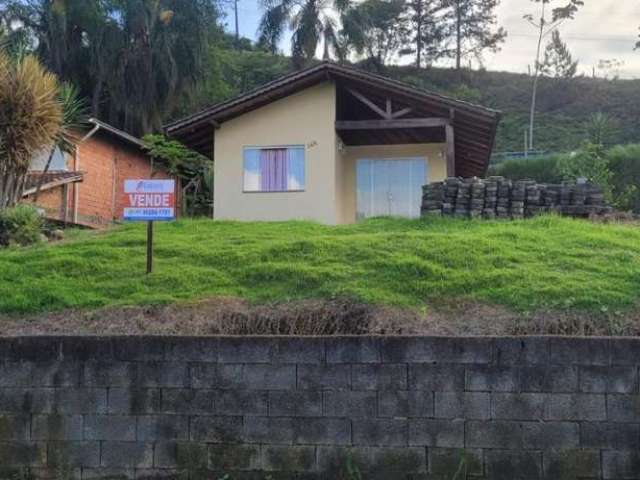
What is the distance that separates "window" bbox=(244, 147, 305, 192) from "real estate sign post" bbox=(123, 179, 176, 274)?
725 cm

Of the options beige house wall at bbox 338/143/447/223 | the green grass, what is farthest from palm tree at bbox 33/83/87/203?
beige house wall at bbox 338/143/447/223

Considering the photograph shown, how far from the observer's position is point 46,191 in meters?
17.7

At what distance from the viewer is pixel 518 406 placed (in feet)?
16.7

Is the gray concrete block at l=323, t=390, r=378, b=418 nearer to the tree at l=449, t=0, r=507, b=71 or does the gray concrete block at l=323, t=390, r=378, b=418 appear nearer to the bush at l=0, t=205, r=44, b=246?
the bush at l=0, t=205, r=44, b=246

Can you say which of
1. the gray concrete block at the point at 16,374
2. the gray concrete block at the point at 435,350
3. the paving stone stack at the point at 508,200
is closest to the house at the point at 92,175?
the paving stone stack at the point at 508,200

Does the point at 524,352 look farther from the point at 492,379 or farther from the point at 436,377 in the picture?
the point at 436,377

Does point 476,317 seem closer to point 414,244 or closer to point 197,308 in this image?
point 414,244

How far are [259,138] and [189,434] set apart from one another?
10542mm

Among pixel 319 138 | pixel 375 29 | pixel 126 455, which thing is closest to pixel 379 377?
pixel 126 455

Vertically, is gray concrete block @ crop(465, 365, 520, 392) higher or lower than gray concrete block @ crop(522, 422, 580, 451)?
higher

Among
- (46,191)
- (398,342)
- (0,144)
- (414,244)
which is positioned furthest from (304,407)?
(46,191)

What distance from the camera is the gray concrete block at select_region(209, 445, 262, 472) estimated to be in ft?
17.2

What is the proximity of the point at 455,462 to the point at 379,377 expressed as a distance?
0.82 metres

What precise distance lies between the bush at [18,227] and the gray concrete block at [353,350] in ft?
24.3
